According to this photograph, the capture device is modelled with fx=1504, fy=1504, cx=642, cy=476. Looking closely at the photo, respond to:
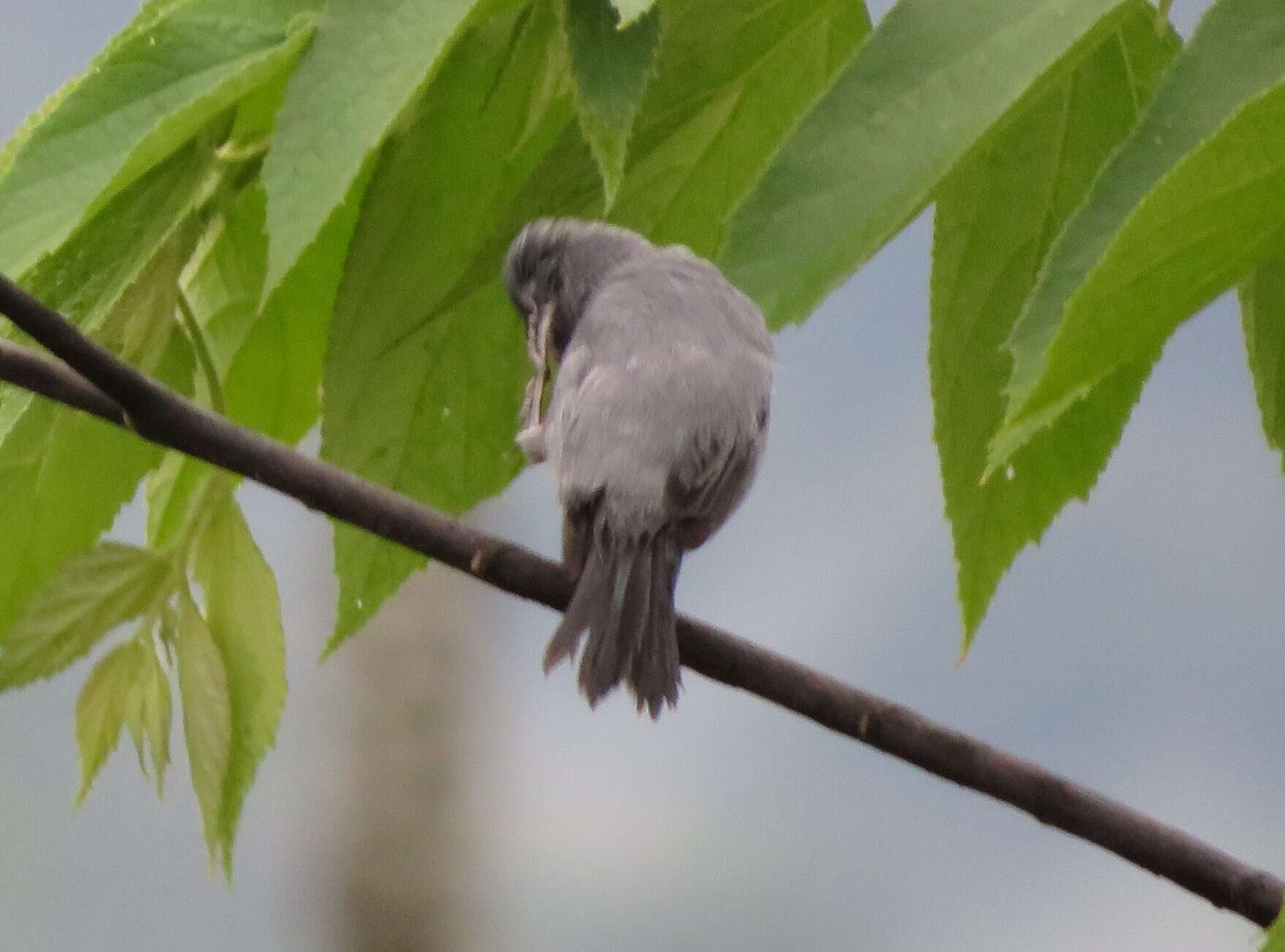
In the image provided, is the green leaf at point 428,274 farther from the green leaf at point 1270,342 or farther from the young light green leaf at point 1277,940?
the young light green leaf at point 1277,940

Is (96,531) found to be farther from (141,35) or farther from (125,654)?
(141,35)

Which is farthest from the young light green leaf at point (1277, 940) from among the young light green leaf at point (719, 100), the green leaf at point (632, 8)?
the young light green leaf at point (719, 100)

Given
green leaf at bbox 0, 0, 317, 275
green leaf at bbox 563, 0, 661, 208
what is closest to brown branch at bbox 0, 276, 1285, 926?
green leaf at bbox 0, 0, 317, 275

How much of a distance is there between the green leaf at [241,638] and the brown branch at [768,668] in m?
0.12

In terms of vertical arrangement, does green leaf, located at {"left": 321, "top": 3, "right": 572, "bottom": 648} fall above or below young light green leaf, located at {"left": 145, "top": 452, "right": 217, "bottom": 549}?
above

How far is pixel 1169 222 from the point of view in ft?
1.10

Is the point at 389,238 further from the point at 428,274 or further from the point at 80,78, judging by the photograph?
the point at 80,78

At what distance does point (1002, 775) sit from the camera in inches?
19.6

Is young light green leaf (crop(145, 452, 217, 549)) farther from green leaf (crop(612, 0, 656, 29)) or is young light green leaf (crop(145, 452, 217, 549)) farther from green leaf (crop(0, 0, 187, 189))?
green leaf (crop(612, 0, 656, 29))

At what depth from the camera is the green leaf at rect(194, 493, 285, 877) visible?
2.01 feet

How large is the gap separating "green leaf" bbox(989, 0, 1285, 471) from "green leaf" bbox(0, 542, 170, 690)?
1.20 feet

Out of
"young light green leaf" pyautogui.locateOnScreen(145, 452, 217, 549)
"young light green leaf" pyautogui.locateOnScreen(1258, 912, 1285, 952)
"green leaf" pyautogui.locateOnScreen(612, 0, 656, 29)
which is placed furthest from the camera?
"young light green leaf" pyautogui.locateOnScreen(145, 452, 217, 549)

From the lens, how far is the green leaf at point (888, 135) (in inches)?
16.7

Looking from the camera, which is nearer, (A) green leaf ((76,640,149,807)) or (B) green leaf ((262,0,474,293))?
(B) green leaf ((262,0,474,293))
